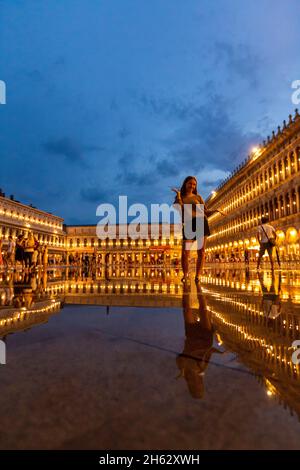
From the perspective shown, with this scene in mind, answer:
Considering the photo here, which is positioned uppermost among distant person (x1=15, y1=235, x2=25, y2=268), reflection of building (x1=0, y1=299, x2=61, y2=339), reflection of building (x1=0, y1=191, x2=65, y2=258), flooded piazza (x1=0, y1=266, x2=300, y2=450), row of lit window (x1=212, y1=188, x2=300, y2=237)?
reflection of building (x1=0, y1=191, x2=65, y2=258)

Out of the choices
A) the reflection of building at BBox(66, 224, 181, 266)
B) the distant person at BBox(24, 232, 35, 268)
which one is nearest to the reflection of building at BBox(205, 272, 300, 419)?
the distant person at BBox(24, 232, 35, 268)

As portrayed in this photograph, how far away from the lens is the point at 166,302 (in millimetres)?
3498

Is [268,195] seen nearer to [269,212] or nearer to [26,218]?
[269,212]

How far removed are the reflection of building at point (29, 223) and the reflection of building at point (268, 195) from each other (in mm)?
36959

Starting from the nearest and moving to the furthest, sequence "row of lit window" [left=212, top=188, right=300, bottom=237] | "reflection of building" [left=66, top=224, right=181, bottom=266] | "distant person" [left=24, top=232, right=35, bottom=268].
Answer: "distant person" [left=24, top=232, right=35, bottom=268], "row of lit window" [left=212, top=188, right=300, bottom=237], "reflection of building" [left=66, top=224, right=181, bottom=266]

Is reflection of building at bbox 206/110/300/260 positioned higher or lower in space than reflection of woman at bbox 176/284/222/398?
higher

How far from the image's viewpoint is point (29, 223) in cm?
7431

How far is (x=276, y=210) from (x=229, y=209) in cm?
2159

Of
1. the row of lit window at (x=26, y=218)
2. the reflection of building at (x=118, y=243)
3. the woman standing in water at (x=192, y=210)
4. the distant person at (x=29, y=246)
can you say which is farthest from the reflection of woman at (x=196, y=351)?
the reflection of building at (x=118, y=243)

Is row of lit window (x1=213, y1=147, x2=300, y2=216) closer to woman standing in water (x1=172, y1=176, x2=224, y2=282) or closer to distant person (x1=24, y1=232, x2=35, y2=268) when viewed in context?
distant person (x1=24, y1=232, x2=35, y2=268)

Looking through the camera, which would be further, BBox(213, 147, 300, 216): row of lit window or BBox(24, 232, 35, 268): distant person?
BBox(213, 147, 300, 216): row of lit window

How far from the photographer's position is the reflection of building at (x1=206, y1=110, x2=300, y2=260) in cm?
3303

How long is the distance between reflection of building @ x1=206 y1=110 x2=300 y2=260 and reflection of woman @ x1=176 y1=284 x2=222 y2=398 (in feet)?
72.6
